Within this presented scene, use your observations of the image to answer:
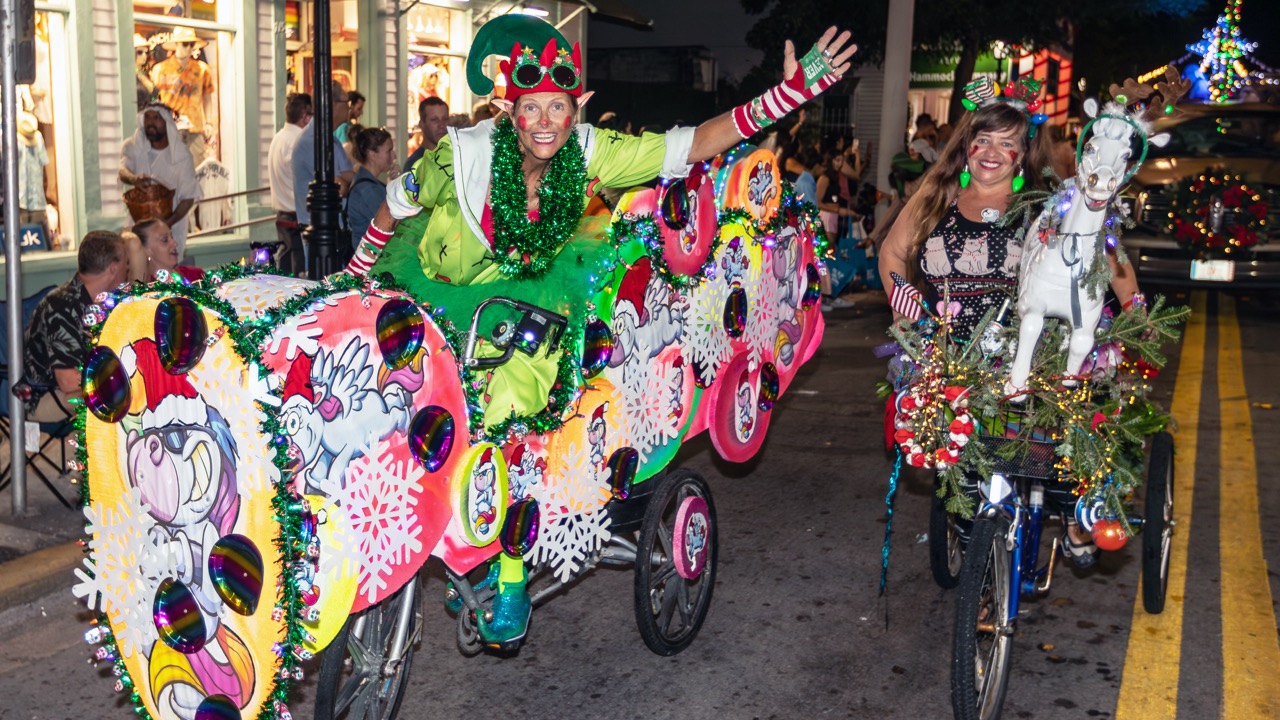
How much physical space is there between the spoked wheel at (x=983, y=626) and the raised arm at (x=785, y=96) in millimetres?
1529

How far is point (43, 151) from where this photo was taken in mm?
11070

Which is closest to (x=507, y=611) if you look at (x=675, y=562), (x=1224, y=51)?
(x=675, y=562)

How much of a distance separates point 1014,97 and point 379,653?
2.93 m

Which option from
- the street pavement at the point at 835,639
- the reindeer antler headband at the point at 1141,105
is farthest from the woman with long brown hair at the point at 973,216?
the street pavement at the point at 835,639

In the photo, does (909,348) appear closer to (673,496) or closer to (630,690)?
(673,496)

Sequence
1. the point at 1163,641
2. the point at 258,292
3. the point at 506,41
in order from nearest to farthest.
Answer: the point at 258,292
the point at 506,41
the point at 1163,641

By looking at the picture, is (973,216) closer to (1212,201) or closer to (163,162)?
(163,162)

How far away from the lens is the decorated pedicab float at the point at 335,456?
308 centimetres

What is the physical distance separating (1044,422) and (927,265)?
0.81 meters

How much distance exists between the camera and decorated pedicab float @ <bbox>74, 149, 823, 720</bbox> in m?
3.08

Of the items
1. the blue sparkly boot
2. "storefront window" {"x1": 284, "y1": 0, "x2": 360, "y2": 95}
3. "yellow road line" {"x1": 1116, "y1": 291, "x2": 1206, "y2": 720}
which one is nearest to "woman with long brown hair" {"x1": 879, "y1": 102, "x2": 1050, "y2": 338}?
"yellow road line" {"x1": 1116, "y1": 291, "x2": 1206, "y2": 720}

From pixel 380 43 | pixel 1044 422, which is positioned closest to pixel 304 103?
pixel 380 43

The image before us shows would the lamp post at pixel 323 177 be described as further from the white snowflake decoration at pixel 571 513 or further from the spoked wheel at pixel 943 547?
the spoked wheel at pixel 943 547

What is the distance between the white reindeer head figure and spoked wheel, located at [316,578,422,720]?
93.1 inches
